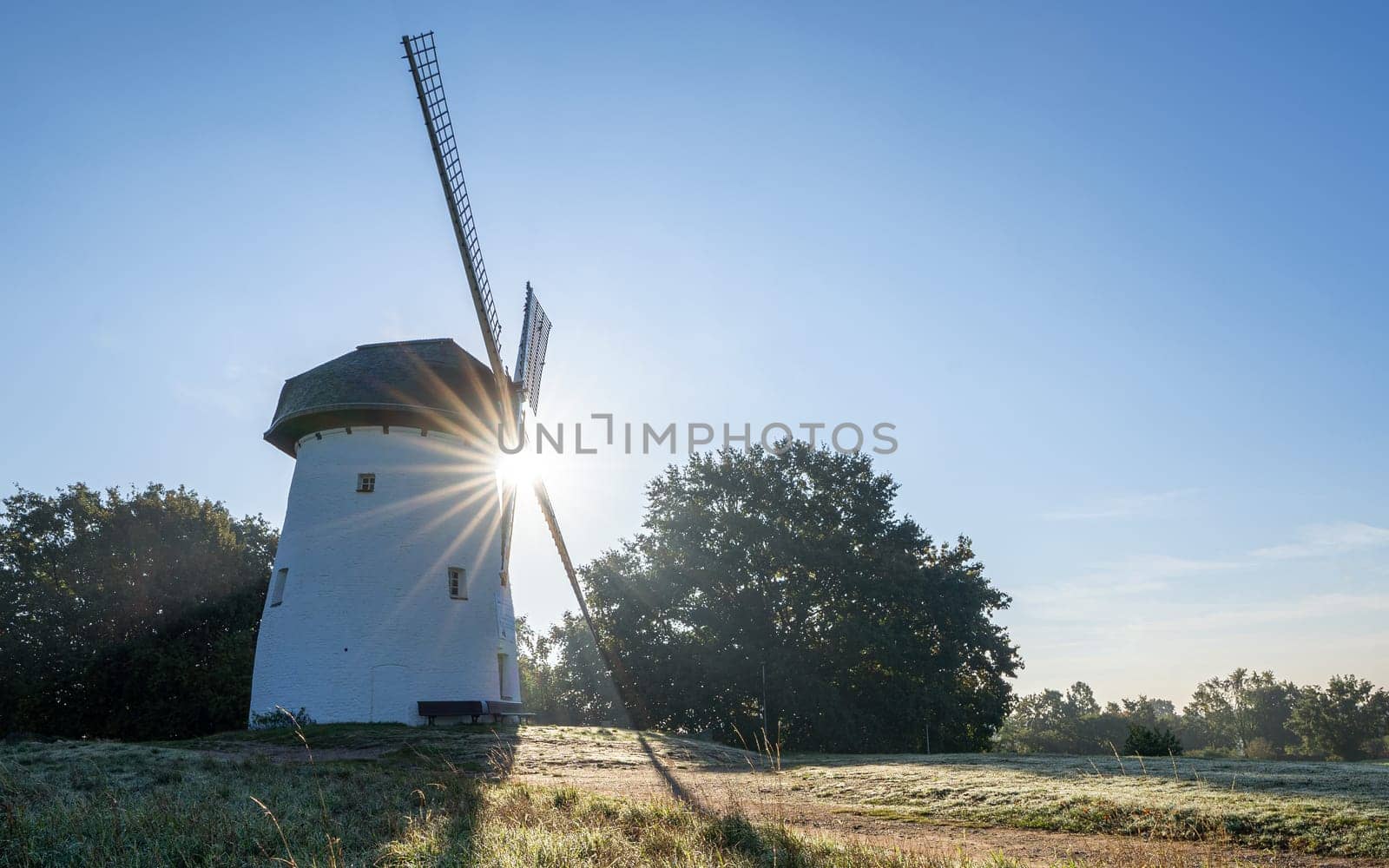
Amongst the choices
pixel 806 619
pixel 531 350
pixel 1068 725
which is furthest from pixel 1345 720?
pixel 531 350

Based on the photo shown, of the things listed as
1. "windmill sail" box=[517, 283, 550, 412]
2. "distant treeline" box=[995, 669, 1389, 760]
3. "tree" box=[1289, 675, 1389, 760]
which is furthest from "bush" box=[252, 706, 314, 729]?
"tree" box=[1289, 675, 1389, 760]

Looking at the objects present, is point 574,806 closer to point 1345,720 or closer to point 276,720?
point 276,720

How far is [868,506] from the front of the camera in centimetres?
3634

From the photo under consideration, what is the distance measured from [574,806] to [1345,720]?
8415cm

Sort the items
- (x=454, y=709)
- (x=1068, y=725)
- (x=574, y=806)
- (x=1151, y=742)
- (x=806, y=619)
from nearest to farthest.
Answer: (x=574, y=806), (x=1151, y=742), (x=454, y=709), (x=806, y=619), (x=1068, y=725)

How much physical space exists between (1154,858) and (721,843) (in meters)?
3.31

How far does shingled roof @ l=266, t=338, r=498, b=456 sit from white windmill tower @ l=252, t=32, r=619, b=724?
5 cm

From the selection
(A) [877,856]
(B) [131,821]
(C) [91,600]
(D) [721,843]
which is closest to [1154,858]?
(A) [877,856]

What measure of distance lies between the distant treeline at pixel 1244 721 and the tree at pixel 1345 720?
0.07m

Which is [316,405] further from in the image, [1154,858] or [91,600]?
[1154,858]

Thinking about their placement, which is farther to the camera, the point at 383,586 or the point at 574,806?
the point at 383,586

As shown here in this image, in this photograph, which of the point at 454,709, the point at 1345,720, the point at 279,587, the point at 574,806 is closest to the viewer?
the point at 574,806

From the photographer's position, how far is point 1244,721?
9594 centimetres

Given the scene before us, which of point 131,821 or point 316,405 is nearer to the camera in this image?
point 131,821
